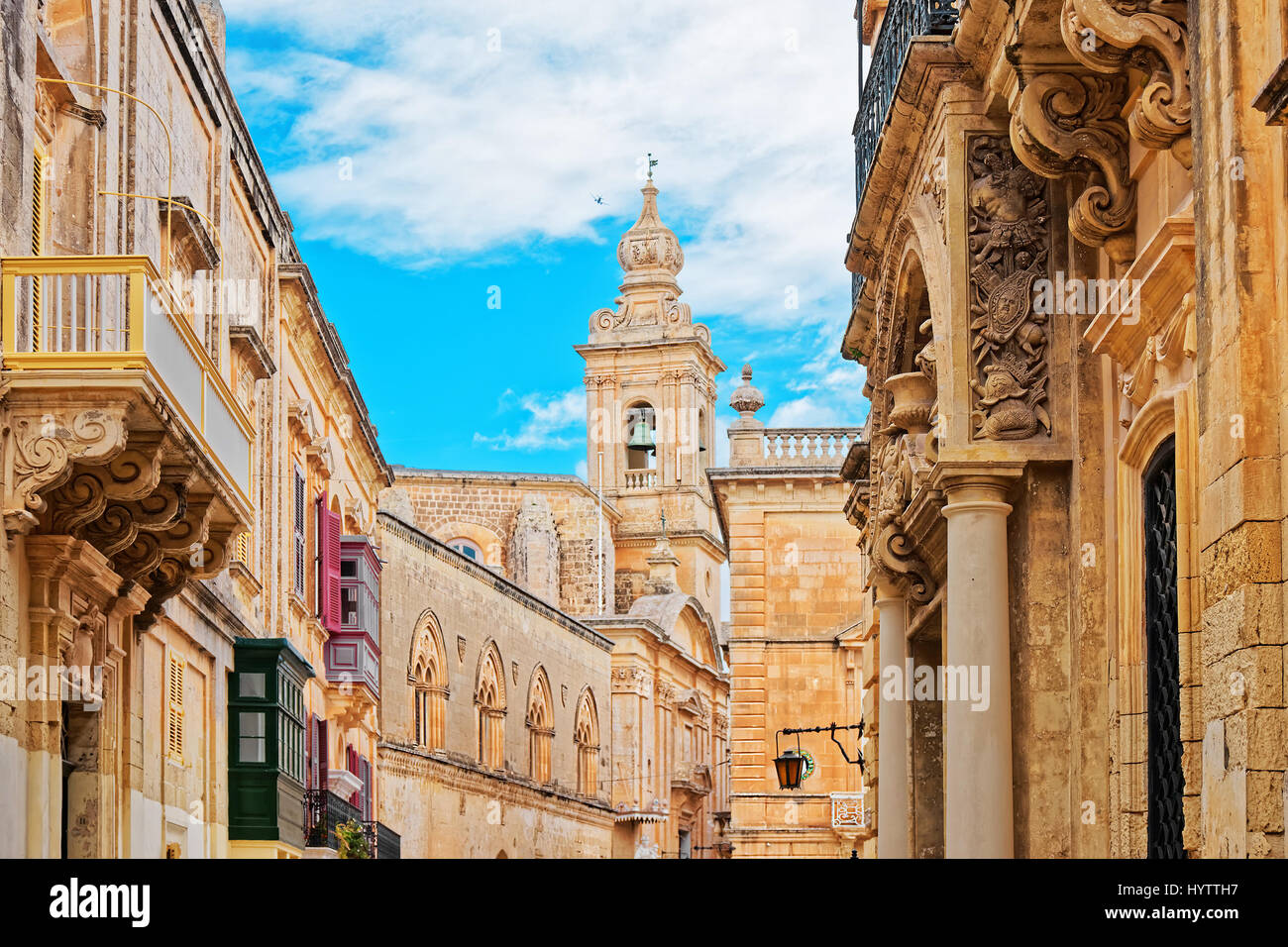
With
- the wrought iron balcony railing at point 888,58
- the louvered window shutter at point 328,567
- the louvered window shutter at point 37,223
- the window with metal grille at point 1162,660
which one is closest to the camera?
the window with metal grille at point 1162,660

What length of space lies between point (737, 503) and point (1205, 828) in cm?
3156

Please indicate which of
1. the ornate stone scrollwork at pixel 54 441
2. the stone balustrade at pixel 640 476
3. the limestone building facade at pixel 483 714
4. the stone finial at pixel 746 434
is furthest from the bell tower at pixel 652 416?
the ornate stone scrollwork at pixel 54 441

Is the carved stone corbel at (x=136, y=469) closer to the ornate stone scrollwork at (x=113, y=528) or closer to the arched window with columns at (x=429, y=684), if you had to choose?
the ornate stone scrollwork at (x=113, y=528)

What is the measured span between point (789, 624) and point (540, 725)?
31.8 feet

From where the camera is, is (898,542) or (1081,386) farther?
(898,542)

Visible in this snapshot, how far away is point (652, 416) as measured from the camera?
71.8m

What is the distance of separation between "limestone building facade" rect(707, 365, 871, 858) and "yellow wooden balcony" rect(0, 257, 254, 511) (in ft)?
76.6

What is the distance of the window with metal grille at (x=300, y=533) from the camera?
2298 centimetres

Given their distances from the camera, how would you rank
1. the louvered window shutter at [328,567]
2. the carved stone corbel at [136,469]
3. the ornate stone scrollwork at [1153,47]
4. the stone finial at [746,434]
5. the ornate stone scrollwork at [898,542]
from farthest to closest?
the stone finial at [746,434] < the louvered window shutter at [328,567] < the ornate stone scrollwork at [898,542] < the carved stone corbel at [136,469] < the ornate stone scrollwork at [1153,47]

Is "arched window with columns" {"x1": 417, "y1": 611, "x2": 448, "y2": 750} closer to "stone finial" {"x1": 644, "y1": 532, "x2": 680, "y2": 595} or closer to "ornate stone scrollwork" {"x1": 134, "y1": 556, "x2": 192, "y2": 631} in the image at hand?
"ornate stone scrollwork" {"x1": 134, "y1": 556, "x2": 192, "y2": 631}

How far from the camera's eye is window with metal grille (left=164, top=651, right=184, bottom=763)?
53.4ft

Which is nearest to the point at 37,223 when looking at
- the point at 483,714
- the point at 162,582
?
the point at 162,582

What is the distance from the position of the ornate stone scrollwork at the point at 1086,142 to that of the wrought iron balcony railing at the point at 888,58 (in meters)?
1.40

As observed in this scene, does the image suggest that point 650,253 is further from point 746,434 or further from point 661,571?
point 746,434
